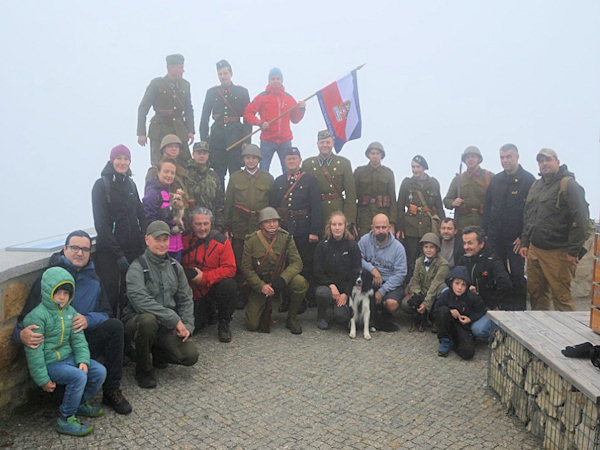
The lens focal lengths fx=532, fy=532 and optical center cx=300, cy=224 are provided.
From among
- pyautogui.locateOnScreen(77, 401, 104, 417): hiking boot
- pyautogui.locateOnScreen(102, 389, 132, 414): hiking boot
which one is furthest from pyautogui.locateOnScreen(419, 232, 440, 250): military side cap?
pyautogui.locateOnScreen(77, 401, 104, 417): hiking boot

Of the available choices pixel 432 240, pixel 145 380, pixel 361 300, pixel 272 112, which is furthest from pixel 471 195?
pixel 145 380

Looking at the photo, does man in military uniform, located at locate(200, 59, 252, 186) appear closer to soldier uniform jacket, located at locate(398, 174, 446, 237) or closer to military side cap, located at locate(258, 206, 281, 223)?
military side cap, located at locate(258, 206, 281, 223)

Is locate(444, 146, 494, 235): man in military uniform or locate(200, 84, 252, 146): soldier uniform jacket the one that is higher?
locate(200, 84, 252, 146): soldier uniform jacket

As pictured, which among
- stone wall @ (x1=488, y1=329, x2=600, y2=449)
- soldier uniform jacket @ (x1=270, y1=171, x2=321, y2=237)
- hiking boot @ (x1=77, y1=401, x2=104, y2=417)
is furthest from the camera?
soldier uniform jacket @ (x1=270, y1=171, x2=321, y2=237)

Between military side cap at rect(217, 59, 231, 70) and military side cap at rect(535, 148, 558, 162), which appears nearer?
military side cap at rect(535, 148, 558, 162)

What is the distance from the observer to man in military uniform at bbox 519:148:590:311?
5.51m

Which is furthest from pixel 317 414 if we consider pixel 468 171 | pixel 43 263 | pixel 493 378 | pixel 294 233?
pixel 468 171

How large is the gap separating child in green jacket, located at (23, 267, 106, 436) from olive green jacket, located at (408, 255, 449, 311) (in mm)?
3823

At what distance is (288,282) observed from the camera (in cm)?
621

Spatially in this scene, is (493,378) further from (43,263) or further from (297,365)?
(43,263)

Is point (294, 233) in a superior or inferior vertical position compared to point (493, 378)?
superior

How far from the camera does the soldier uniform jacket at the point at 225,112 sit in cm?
791

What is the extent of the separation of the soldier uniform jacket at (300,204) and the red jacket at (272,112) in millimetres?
1273

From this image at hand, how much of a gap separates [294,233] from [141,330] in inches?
107
